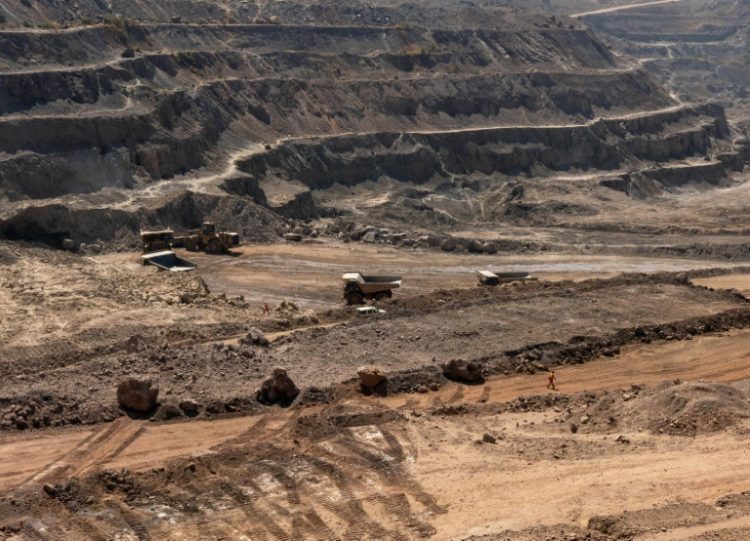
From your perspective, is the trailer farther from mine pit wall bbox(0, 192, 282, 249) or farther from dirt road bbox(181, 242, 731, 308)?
mine pit wall bbox(0, 192, 282, 249)

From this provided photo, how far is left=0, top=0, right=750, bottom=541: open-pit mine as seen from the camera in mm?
16828

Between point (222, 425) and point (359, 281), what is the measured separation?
13469 millimetres

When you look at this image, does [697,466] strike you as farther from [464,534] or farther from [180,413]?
[180,413]

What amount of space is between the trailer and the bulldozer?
101 inches

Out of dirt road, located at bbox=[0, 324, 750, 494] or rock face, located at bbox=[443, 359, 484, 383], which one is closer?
dirt road, located at bbox=[0, 324, 750, 494]

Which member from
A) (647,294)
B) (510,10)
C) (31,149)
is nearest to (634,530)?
(647,294)

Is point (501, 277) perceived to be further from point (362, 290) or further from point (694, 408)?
point (694, 408)

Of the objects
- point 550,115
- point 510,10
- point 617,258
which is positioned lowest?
point 617,258

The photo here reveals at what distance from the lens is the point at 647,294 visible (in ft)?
106

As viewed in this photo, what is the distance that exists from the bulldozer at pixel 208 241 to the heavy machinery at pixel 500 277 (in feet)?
37.6

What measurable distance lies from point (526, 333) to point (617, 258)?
1829 centimetres

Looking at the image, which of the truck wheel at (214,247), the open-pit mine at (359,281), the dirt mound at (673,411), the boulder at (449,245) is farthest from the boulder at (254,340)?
the boulder at (449,245)

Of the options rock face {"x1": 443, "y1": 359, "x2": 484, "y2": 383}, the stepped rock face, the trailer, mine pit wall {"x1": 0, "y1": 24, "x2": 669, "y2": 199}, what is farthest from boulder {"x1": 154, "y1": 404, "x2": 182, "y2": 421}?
mine pit wall {"x1": 0, "y1": 24, "x2": 669, "y2": 199}

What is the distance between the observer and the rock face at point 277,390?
2203 cm
